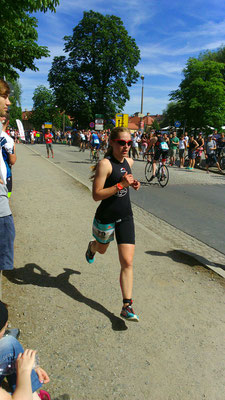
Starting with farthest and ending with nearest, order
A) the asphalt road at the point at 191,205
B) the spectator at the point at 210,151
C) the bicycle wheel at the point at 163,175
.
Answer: the spectator at the point at 210,151 → the bicycle wheel at the point at 163,175 → the asphalt road at the point at 191,205

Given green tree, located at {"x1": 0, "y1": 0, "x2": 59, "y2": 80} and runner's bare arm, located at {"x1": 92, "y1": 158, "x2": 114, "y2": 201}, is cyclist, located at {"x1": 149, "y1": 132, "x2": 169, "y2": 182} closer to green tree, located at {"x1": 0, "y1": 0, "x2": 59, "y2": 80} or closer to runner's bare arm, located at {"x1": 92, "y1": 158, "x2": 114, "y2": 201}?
green tree, located at {"x1": 0, "y1": 0, "x2": 59, "y2": 80}

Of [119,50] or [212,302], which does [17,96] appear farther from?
[212,302]

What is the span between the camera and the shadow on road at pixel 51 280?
3050 millimetres

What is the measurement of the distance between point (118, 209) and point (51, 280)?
4.36 feet

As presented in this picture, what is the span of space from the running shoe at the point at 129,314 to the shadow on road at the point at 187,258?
5.46 feet

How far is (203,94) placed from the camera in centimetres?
3441

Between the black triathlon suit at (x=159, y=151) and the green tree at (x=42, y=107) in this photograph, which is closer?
the black triathlon suit at (x=159, y=151)

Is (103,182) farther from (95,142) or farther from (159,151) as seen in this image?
(95,142)

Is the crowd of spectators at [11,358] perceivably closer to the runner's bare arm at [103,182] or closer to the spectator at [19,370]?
the spectator at [19,370]

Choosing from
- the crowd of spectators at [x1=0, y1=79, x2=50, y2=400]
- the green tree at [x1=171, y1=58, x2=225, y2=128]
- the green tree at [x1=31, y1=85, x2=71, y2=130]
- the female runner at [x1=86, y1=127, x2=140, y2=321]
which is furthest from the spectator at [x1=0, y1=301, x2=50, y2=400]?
the green tree at [x1=31, y1=85, x2=71, y2=130]

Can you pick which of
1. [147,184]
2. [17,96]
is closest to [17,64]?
[147,184]

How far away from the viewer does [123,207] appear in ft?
9.64

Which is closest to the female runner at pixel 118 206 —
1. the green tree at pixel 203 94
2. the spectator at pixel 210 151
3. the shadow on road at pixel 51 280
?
the shadow on road at pixel 51 280

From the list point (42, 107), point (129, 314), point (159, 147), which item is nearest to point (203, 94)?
point (159, 147)
